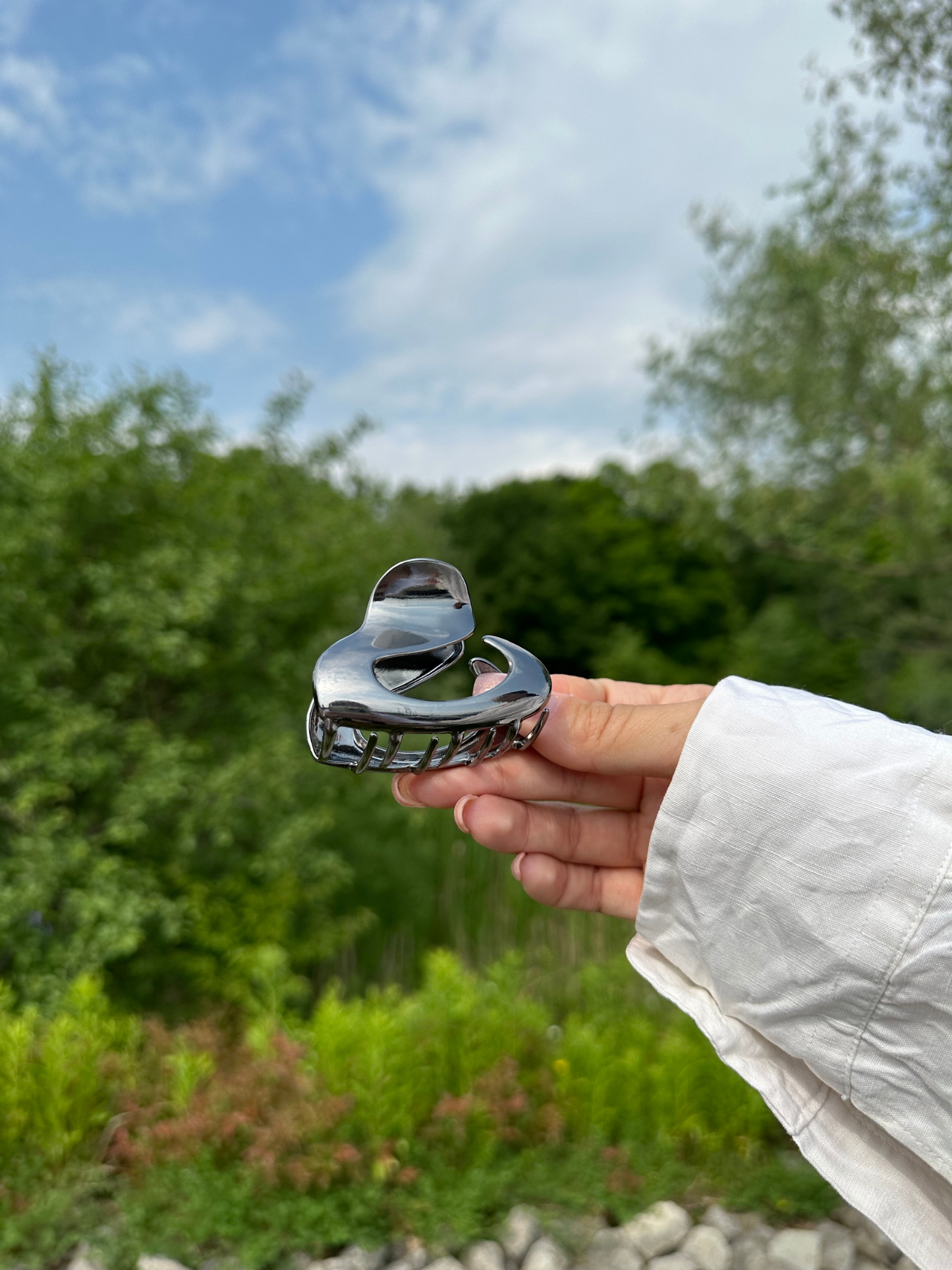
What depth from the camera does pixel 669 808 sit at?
2.89 feet

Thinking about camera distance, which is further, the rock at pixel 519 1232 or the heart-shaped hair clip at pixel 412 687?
the rock at pixel 519 1232

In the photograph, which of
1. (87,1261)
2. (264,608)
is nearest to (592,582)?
(264,608)

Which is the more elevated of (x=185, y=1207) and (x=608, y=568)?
(x=608, y=568)

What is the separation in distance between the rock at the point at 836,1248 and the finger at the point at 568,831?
1.45 m

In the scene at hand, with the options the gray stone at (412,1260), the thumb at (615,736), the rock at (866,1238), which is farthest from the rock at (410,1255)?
the thumb at (615,736)

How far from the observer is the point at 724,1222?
2041 millimetres

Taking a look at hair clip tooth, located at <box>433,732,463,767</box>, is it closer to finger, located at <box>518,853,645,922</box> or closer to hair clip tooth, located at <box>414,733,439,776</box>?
hair clip tooth, located at <box>414,733,439,776</box>

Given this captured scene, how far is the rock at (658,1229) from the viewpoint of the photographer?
77.3 inches

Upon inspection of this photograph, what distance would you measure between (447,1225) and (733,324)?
823 centimetres

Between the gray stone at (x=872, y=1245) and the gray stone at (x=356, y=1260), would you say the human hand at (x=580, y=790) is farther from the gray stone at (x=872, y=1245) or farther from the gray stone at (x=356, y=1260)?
the gray stone at (x=872, y=1245)

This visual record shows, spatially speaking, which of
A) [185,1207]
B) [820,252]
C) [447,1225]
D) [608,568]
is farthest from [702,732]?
[608,568]

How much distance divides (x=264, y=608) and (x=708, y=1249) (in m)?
2.90

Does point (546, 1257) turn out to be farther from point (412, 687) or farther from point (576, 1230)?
point (412, 687)

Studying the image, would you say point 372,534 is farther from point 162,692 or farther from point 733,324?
point 733,324
